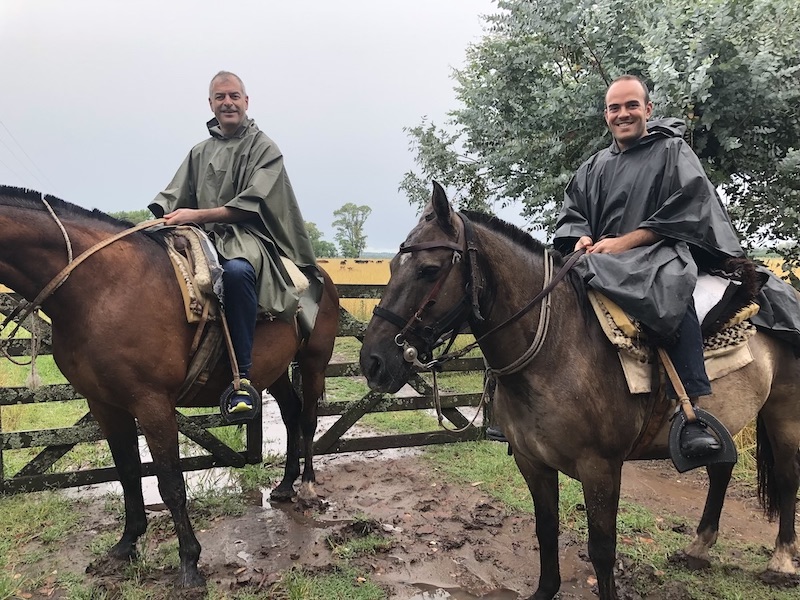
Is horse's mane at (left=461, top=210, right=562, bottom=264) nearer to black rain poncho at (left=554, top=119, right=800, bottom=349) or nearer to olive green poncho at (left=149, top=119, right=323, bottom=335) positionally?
black rain poncho at (left=554, top=119, right=800, bottom=349)

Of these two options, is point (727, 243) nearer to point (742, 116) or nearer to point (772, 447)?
point (772, 447)

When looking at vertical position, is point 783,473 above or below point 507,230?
below

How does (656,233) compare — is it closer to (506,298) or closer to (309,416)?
(506,298)

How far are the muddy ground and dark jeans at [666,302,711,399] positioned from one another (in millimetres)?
1426

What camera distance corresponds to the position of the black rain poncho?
2.38 meters

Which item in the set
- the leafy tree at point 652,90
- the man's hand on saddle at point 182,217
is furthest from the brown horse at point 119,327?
the leafy tree at point 652,90

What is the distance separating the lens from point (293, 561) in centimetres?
342

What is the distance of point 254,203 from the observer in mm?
3545

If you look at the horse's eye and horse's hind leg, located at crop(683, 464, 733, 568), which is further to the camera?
horse's hind leg, located at crop(683, 464, 733, 568)

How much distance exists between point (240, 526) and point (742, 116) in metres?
5.73

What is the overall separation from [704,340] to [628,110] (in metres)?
1.26

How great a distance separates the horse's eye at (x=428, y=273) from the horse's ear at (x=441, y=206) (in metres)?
0.21

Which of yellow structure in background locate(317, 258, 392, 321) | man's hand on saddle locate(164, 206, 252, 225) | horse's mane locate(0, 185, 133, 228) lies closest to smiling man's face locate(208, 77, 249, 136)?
man's hand on saddle locate(164, 206, 252, 225)

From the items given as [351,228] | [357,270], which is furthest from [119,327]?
[351,228]
